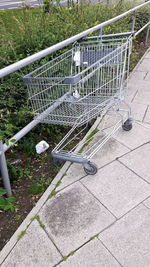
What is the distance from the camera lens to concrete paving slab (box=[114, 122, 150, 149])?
2.73m

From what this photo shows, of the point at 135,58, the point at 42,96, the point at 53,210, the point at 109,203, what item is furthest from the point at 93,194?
the point at 135,58

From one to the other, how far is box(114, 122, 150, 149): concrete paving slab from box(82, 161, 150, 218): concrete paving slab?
425mm

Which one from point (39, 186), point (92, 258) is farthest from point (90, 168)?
point (92, 258)

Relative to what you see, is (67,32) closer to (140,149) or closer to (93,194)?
(140,149)

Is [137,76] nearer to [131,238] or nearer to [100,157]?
[100,157]

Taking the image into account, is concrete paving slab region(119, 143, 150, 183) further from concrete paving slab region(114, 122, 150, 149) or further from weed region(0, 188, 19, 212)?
weed region(0, 188, 19, 212)

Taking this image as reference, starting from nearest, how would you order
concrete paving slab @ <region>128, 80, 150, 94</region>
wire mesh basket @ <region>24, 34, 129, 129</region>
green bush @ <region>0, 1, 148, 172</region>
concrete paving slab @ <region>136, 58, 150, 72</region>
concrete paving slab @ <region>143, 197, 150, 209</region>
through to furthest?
1. concrete paving slab @ <region>143, 197, 150, 209</region>
2. wire mesh basket @ <region>24, 34, 129, 129</region>
3. green bush @ <region>0, 1, 148, 172</region>
4. concrete paving slab @ <region>128, 80, 150, 94</region>
5. concrete paving slab @ <region>136, 58, 150, 72</region>

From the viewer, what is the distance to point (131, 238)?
1728 mm

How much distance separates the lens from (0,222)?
1.90 m

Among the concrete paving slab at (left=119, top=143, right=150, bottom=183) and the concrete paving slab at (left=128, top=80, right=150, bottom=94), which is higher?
the concrete paving slab at (left=128, top=80, right=150, bottom=94)

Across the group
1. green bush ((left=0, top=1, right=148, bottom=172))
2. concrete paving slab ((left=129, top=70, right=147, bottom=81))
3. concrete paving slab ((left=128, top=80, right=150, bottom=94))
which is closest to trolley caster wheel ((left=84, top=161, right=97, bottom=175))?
green bush ((left=0, top=1, right=148, bottom=172))

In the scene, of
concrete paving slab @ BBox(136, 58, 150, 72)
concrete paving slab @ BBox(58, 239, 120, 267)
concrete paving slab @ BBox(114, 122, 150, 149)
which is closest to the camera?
concrete paving slab @ BBox(58, 239, 120, 267)

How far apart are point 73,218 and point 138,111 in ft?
6.79

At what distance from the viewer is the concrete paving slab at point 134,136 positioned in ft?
8.95
